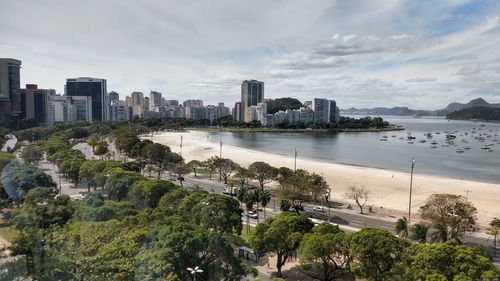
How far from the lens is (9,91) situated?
75062 mm

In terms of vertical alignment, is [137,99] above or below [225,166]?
above

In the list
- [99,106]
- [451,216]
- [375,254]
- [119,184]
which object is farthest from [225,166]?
[99,106]

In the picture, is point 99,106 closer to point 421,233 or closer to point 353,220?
point 353,220

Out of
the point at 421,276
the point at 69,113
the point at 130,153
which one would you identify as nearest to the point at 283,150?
the point at 130,153

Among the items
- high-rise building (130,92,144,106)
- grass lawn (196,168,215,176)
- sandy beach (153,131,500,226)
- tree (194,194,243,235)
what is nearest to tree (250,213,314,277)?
tree (194,194,243,235)

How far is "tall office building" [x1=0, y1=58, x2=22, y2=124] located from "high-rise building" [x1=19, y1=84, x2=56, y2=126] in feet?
13.0

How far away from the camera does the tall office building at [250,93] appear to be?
6344 inches

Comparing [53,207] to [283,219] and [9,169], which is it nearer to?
[283,219]

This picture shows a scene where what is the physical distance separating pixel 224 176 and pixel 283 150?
30.7 m

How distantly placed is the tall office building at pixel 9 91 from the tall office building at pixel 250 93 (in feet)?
302

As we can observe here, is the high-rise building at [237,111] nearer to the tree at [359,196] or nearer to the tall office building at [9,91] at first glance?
the tall office building at [9,91]

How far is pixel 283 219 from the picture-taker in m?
14.9

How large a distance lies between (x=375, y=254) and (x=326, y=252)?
5.27 feet

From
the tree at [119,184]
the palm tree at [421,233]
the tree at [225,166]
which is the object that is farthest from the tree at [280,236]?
the tree at [225,166]
